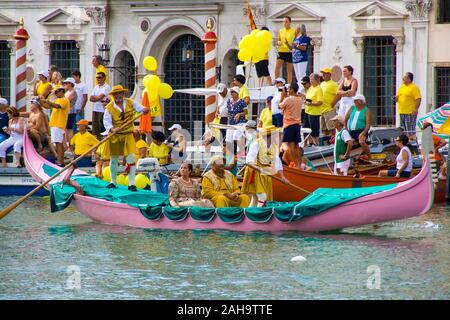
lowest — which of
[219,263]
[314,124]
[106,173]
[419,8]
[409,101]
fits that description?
[219,263]

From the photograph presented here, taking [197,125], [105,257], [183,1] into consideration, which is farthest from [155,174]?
[183,1]

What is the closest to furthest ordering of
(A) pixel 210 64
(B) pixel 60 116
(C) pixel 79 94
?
(B) pixel 60 116 → (C) pixel 79 94 → (A) pixel 210 64

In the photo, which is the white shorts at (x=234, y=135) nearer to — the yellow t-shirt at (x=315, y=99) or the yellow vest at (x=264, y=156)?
the yellow t-shirt at (x=315, y=99)

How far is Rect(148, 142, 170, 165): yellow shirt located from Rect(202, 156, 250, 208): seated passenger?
160 inches

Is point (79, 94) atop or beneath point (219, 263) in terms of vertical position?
atop

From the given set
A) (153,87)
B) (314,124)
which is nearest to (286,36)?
(314,124)

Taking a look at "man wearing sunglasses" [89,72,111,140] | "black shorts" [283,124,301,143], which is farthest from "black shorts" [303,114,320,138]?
"man wearing sunglasses" [89,72,111,140]

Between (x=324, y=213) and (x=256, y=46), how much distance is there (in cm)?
755

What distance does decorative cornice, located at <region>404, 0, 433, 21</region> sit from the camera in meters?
33.4

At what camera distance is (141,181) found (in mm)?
25578

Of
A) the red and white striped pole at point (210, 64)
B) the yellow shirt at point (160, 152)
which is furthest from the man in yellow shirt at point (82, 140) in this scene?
the red and white striped pole at point (210, 64)

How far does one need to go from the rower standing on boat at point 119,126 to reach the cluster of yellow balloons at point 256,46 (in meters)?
4.50

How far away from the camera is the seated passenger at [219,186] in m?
21.9

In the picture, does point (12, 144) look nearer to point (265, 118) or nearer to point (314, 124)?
point (265, 118)
